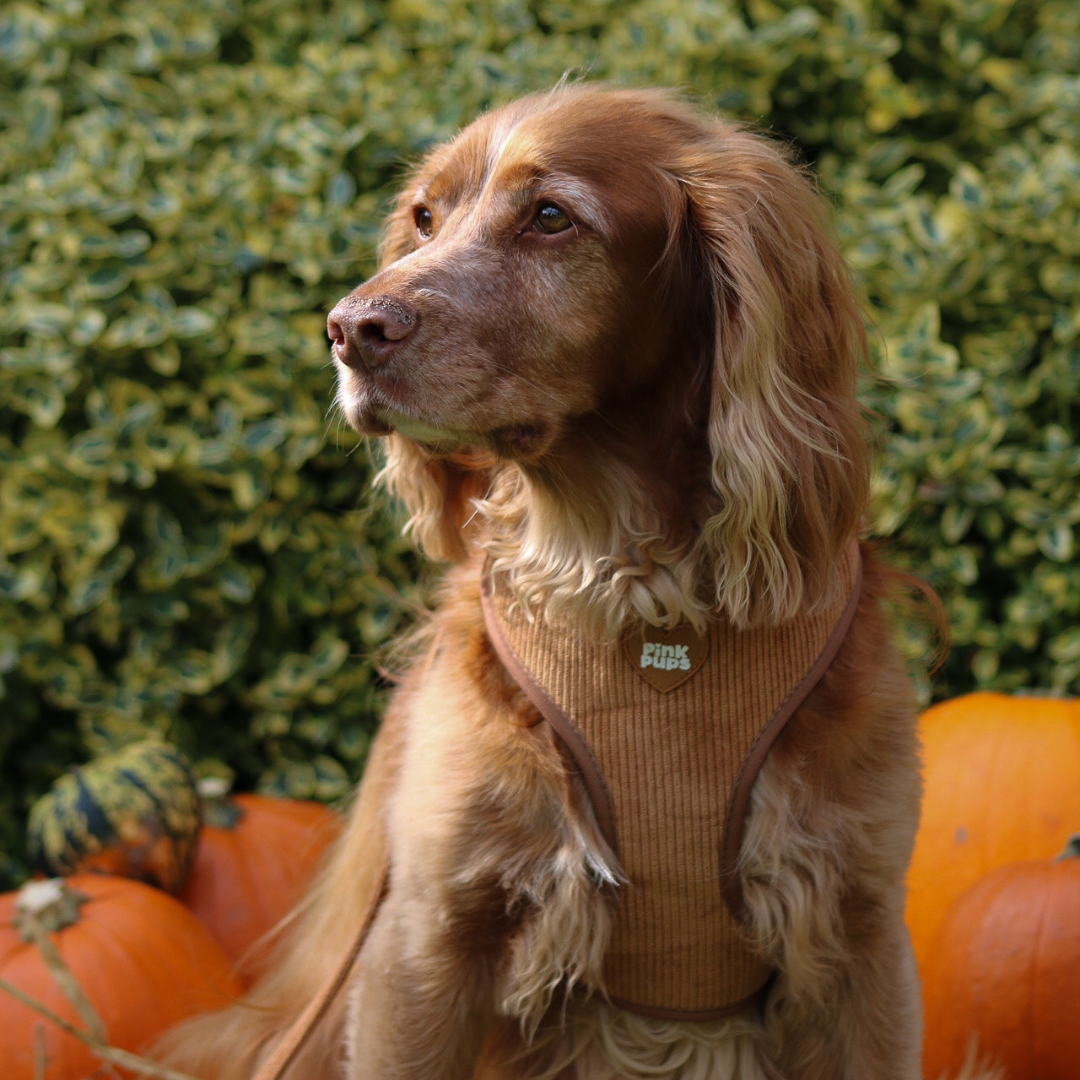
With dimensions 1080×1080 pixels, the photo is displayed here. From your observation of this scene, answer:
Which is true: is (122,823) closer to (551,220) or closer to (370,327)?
(370,327)

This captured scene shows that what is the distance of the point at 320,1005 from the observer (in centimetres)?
207

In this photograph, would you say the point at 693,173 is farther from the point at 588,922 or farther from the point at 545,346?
the point at 588,922

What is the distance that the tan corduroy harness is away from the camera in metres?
1.78

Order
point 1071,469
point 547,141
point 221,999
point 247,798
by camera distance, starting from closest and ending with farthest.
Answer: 1. point 547,141
2. point 221,999
3. point 1071,469
4. point 247,798

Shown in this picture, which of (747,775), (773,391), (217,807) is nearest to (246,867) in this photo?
(217,807)

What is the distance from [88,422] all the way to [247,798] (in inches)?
47.1

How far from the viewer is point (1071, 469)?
317 cm

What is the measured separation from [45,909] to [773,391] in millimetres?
1962

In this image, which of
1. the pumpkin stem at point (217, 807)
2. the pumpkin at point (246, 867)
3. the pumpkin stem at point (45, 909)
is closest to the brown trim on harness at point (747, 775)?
the pumpkin at point (246, 867)

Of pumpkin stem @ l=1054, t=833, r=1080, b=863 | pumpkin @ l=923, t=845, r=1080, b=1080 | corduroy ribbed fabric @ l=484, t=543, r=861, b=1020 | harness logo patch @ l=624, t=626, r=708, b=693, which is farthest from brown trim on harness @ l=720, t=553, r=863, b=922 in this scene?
pumpkin stem @ l=1054, t=833, r=1080, b=863

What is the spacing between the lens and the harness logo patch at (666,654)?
5.93 feet

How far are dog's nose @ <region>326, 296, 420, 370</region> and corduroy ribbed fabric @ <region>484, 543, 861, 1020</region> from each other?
518mm

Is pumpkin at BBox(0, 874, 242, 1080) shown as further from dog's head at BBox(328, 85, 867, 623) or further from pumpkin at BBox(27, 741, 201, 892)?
dog's head at BBox(328, 85, 867, 623)

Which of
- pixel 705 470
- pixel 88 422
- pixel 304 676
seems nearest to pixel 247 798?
pixel 304 676
